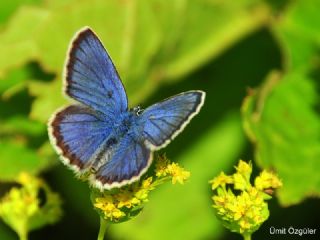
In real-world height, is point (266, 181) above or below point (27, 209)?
below

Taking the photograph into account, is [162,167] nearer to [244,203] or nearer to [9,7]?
[244,203]

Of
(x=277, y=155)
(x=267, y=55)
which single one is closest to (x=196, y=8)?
(x=267, y=55)

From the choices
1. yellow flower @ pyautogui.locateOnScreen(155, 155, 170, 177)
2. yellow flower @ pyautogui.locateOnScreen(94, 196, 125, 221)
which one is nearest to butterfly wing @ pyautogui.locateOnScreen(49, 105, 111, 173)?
yellow flower @ pyautogui.locateOnScreen(94, 196, 125, 221)

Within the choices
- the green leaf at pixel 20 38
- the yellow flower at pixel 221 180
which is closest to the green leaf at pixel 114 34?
the green leaf at pixel 20 38

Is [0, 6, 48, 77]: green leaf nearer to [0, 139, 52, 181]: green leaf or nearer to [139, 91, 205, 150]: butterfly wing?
[0, 139, 52, 181]: green leaf

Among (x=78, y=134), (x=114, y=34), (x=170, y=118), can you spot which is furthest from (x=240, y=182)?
(x=114, y=34)

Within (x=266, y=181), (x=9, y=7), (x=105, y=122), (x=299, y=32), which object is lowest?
(x=299, y=32)

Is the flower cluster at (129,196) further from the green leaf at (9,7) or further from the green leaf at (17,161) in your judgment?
the green leaf at (9,7)
